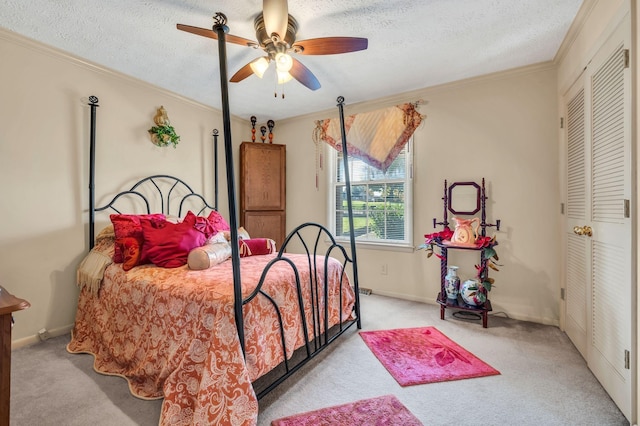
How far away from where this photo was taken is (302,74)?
226cm

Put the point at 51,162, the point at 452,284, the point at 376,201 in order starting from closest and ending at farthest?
the point at 51,162 → the point at 452,284 → the point at 376,201

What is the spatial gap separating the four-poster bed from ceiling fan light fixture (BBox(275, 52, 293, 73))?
1.88ft

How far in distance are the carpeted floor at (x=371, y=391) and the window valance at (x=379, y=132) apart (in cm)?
205

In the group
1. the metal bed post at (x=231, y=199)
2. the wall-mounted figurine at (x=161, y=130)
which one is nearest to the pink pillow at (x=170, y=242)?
the metal bed post at (x=231, y=199)

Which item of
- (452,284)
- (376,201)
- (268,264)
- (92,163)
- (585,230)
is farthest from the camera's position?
(376,201)

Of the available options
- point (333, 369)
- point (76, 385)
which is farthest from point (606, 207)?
point (76, 385)

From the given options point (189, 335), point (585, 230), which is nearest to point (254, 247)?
point (189, 335)

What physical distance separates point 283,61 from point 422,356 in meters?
2.27

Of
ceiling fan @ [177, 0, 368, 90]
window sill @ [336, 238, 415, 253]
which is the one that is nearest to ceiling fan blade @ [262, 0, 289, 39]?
ceiling fan @ [177, 0, 368, 90]

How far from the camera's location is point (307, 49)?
198 centimetres

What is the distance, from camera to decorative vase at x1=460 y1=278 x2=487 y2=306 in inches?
99.8

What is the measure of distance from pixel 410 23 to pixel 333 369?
8.02ft

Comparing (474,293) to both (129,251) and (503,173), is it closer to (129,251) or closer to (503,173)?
(503,173)

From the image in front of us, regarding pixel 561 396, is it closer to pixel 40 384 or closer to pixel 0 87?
pixel 40 384
